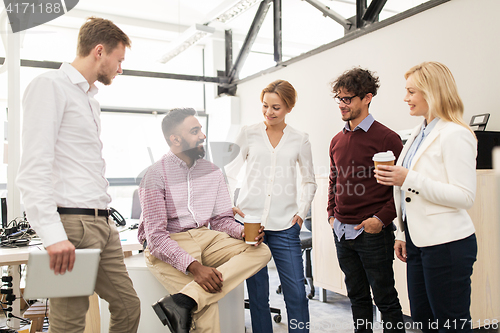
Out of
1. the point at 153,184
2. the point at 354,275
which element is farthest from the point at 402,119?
the point at 153,184

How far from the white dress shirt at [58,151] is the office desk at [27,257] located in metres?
0.84

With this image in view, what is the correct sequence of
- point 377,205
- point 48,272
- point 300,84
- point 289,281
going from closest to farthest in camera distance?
point 48,272 < point 377,205 < point 289,281 < point 300,84

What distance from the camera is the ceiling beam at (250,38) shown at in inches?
204

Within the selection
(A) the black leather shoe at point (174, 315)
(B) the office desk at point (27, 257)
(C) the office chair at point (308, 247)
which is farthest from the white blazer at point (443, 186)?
(C) the office chair at point (308, 247)

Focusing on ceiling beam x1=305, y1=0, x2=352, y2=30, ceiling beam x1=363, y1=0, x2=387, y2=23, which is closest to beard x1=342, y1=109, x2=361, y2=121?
ceiling beam x1=363, y1=0, x2=387, y2=23

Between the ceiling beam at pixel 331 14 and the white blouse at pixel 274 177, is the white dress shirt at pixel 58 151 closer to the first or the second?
the white blouse at pixel 274 177

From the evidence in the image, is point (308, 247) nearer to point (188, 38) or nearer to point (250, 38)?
point (188, 38)

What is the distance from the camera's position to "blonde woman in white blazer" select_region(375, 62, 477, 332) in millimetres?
1383

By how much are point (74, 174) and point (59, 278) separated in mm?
354

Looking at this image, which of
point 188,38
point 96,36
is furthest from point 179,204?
point 188,38

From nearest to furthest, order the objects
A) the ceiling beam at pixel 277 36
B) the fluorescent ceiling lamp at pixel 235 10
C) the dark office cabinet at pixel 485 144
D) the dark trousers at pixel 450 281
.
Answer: the dark trousers at pixel 450 281 < the dark office cabinet at pixel 485 144 < the fluorescent ceiling lamp at pixel 235 10 < the ceiling beam at pixel 277 36

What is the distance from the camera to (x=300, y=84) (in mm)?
4504

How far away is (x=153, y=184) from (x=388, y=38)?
2613 millimetres

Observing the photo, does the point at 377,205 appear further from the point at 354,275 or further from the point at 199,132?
the point at 199,132
